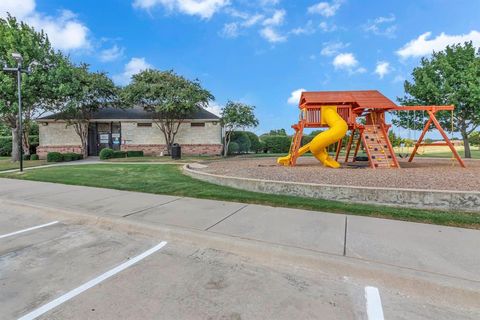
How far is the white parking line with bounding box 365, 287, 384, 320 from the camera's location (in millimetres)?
2375

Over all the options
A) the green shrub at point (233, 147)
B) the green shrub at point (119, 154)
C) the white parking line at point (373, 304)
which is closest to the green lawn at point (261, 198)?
the white parking line at point (373, 304)

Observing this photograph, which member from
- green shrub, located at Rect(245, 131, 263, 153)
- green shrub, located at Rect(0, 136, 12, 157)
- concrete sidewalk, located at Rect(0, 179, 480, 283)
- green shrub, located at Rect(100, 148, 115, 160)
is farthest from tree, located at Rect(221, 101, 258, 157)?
green shrub, located at Rect(0, 136, 12, 157)

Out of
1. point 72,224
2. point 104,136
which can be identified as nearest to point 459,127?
point 72,224

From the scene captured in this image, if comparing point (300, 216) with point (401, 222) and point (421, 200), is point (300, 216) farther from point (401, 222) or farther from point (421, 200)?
point (421, 200)

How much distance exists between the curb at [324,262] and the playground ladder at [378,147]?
25.0 ft

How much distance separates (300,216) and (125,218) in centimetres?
328

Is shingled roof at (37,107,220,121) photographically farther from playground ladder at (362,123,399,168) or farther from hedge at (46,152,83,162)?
playground ladder at (362,123,399,168)

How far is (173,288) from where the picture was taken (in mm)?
2822

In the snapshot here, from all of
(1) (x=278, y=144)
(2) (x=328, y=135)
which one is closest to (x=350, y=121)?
(2) (x=328, y=135)

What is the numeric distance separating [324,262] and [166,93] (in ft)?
Answer: 63.4

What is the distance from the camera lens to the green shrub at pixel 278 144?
93.4ft

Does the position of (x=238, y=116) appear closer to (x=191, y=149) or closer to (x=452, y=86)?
(x=191, y=149)

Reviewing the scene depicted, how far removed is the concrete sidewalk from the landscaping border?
1.20 m

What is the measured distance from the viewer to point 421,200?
555cm
